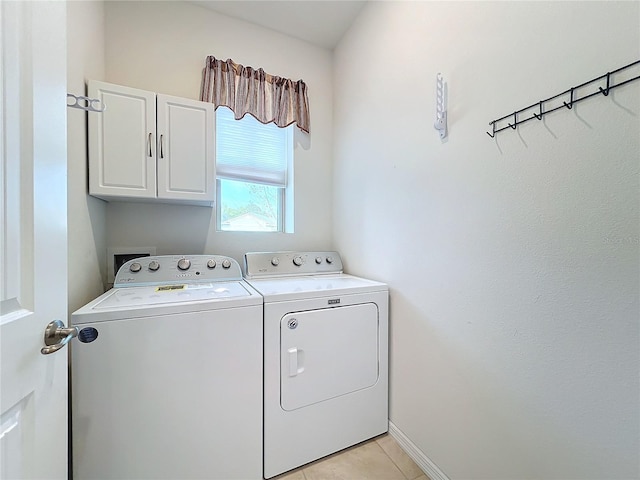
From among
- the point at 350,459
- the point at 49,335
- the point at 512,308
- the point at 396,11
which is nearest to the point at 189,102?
the point at 396,11

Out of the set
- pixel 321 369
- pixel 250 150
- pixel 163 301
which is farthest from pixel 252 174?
pixel 321 369

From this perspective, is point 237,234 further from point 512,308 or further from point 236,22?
point 512,308

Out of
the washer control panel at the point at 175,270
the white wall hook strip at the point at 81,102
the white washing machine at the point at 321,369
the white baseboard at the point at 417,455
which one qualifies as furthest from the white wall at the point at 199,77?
the white baseboard at the point at 417,455

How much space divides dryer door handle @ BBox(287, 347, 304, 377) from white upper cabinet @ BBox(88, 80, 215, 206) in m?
1.11

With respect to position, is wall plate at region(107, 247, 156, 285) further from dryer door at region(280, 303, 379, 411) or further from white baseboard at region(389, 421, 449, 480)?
white baseboard at region(389, 421, 449, 480)

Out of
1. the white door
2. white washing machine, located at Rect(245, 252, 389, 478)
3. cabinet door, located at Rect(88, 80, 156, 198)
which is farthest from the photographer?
cabinet door, located at Rect(88, 80, 156, 198)

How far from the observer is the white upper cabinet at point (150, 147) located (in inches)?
55.1

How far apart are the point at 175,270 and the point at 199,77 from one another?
1.43 meters

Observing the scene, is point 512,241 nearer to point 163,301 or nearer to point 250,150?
point 163,301

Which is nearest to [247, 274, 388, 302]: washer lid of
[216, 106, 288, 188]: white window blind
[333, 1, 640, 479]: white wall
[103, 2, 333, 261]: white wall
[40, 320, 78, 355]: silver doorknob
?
[333, 1, 640, 479]: white wall

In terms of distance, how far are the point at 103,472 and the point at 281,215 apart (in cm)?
182

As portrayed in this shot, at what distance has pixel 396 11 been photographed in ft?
5.00

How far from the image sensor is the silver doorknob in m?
0.62

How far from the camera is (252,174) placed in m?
2.15
